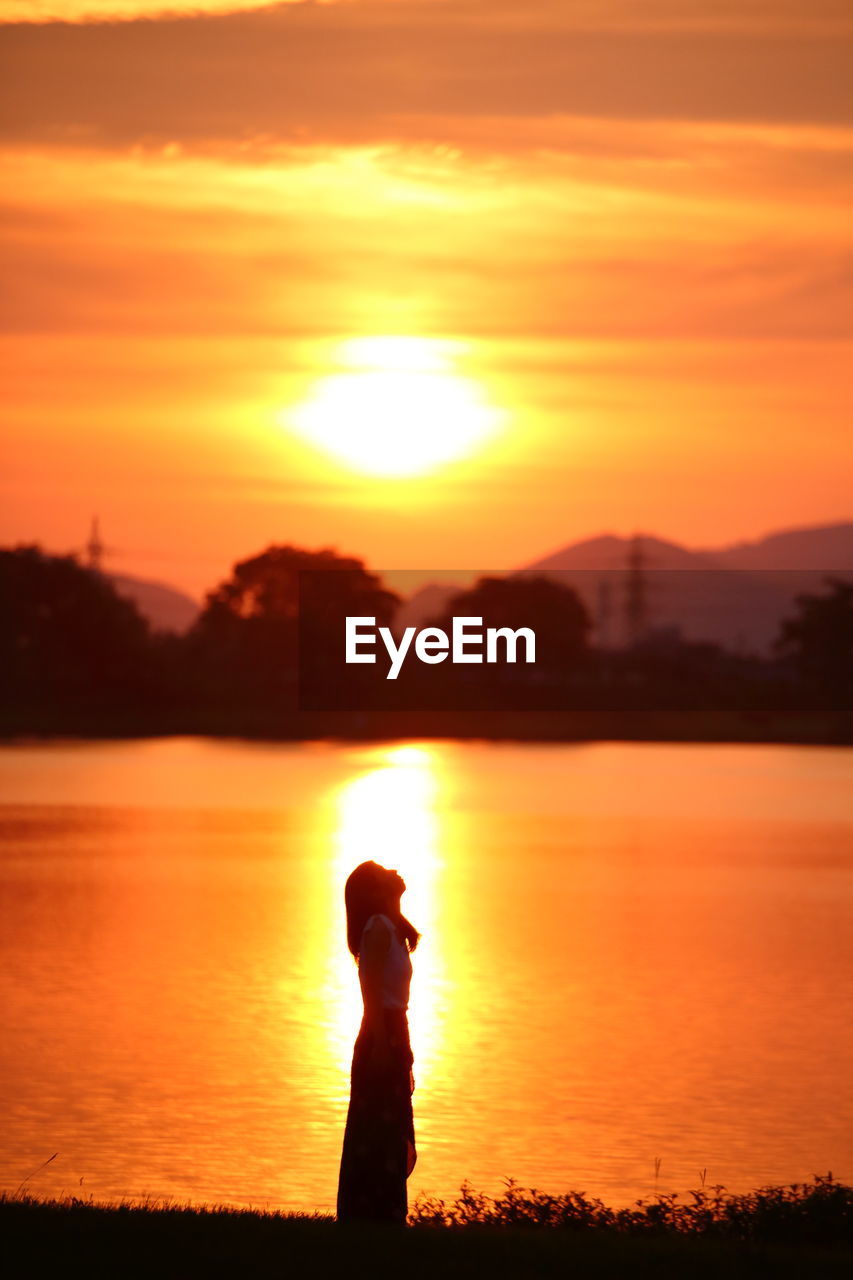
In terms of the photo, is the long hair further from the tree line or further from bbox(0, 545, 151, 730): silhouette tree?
bbox(0, 545, 151, 730): silhouette tree

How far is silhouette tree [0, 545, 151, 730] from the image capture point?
133250 millimetres

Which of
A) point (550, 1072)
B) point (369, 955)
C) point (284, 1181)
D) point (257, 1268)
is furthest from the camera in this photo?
point (550, 1072)

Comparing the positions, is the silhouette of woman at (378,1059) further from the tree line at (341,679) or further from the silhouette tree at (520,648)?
the silhouette tree at (520,648)

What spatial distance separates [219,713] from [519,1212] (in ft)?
425

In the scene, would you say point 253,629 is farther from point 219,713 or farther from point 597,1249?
point 597,1249

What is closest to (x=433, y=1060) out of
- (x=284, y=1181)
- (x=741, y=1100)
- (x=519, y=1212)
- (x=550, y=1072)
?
(x=550, y=1072)

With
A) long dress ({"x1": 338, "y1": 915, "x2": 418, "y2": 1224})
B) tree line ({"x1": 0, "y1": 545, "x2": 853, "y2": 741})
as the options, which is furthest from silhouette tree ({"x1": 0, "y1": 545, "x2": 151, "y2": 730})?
long dress ({"x1": 338, "y1": 915, "x2": 418, "y2": 1224})

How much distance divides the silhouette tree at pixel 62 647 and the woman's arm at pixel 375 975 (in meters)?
123

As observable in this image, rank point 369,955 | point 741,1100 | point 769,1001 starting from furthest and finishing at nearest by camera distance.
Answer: point 769,1001, point 741,1100, point 369,955

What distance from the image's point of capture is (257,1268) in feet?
30.9

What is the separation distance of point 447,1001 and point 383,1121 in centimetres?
1605

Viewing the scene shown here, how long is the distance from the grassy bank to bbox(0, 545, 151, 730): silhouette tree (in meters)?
124

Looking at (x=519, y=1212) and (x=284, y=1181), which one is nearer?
(x=519, y=1212)

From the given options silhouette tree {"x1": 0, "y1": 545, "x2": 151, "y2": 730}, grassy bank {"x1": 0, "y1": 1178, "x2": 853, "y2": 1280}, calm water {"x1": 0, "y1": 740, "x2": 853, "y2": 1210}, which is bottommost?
calm water {"x1": 0, "y1": 740, "x2": 853, "y2": 1210}
